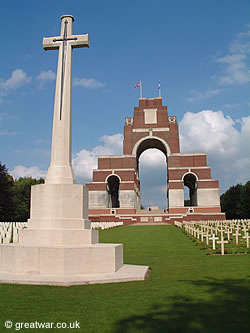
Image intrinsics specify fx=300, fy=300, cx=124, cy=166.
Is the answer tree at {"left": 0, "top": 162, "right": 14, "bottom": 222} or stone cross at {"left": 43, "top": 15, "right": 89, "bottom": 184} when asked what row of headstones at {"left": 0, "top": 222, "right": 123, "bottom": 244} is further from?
tree at {"left": 0, "top": 162, "right": 14, "bottom": 222}

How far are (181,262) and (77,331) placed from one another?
5.27 m

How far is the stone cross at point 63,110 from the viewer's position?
23.4 feet

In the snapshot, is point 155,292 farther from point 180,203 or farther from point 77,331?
point 180,203

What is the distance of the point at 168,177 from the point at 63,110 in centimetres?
3789

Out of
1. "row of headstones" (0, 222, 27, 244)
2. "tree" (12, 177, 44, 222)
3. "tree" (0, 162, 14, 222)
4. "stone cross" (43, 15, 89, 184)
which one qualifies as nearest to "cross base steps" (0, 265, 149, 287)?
"stone cross" (43, 15, 89, 184)

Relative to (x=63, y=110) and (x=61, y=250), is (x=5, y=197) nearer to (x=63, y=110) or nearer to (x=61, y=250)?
(x=63, y=110)

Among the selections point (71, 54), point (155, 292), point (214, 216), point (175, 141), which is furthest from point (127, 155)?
point (155, 292)

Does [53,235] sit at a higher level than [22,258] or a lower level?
higher

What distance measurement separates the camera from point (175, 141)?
1817 inches

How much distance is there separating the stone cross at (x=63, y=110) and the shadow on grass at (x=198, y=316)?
159 inches

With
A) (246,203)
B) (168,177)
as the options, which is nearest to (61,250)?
(168,177)

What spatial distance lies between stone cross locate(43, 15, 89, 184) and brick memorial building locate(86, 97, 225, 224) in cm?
3286

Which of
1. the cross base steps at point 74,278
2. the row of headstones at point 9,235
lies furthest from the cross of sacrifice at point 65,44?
the row of headstones at point 9,235

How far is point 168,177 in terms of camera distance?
44.4 m
